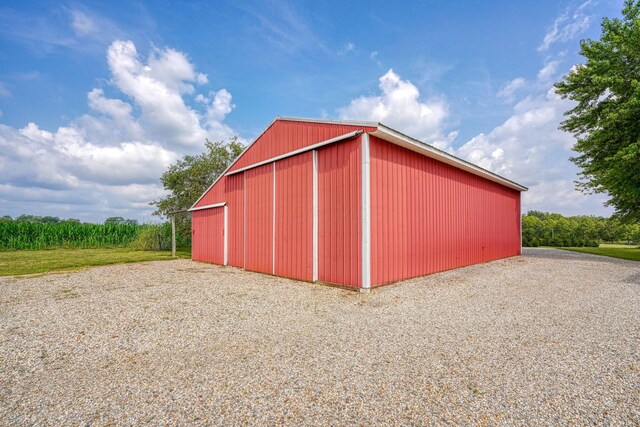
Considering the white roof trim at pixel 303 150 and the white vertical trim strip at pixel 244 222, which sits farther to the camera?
the white vertical trim strip at pixel 244 222

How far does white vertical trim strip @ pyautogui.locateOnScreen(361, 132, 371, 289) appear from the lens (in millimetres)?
6375

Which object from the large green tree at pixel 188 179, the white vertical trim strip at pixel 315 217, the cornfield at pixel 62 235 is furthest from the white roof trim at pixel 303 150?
the cornfield at pixel 62 235

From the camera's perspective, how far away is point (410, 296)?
5.99m

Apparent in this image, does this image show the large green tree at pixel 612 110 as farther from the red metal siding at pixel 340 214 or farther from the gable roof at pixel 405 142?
the red metal siding at pixel 340 214

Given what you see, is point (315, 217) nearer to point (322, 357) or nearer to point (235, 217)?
point (322, 357)

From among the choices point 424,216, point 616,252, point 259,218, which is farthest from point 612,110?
point 259,218

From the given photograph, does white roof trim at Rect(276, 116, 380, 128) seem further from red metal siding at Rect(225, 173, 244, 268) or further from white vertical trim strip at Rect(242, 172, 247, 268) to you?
red metal siding at Rect(225, 173, 244, 268)

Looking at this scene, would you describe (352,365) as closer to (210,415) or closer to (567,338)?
(210,415)

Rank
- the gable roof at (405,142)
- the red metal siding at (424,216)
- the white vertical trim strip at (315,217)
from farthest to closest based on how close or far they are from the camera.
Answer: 1. the white vertical trim strip at (315,217)
2. the red metal siding at (424,216)
3. the gable roof at (405,142)

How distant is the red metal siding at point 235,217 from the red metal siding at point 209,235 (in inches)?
26.1

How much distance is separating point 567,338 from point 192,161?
22.1m

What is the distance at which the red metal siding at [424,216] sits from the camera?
689 cm

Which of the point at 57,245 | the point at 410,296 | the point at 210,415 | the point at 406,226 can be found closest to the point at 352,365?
the point at 210,415

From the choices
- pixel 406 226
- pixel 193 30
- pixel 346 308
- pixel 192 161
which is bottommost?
pixel 346 308
